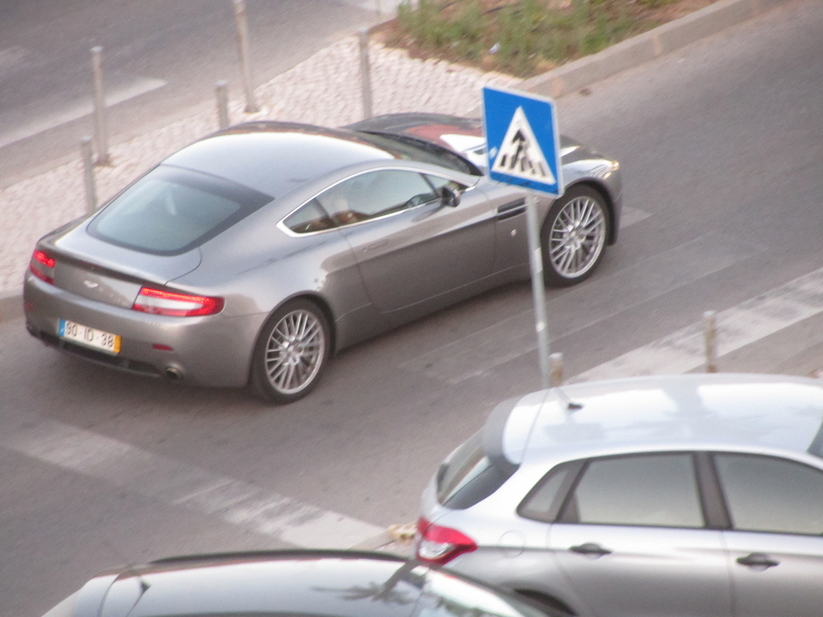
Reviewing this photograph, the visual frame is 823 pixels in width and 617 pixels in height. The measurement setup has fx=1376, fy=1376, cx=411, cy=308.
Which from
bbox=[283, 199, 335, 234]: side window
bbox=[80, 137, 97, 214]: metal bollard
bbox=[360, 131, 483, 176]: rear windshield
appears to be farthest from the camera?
bbox=[80, 137, 97, 214]: metal bollard

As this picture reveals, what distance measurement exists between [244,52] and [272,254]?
246 inches

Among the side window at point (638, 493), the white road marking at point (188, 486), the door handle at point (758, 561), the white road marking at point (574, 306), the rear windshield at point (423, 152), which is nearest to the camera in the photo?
the door handle at point (758, 561)

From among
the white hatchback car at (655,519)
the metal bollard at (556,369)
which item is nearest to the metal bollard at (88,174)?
the metal bollard at (556,369)

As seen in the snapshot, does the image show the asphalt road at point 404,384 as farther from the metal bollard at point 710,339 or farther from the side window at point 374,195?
the side window at point 374,195

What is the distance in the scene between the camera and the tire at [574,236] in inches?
431

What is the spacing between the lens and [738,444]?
601 cm

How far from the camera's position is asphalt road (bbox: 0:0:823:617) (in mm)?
8070

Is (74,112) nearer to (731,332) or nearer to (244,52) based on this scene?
(244,52)

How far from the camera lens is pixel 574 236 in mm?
11117

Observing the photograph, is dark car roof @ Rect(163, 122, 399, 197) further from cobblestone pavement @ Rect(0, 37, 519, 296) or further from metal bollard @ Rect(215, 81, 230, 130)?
metal bollard @ Rect(215, 81, 230, 130)

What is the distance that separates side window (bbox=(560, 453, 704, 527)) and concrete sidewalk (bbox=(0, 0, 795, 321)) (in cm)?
748

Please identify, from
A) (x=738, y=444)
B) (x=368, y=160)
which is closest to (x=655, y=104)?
(x=368, y=160)

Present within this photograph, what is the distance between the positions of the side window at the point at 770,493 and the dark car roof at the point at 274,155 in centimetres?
448

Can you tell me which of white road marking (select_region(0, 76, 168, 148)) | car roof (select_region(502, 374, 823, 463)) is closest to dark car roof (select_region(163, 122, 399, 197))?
car roof (select_region(502, 374, 823, 463))
